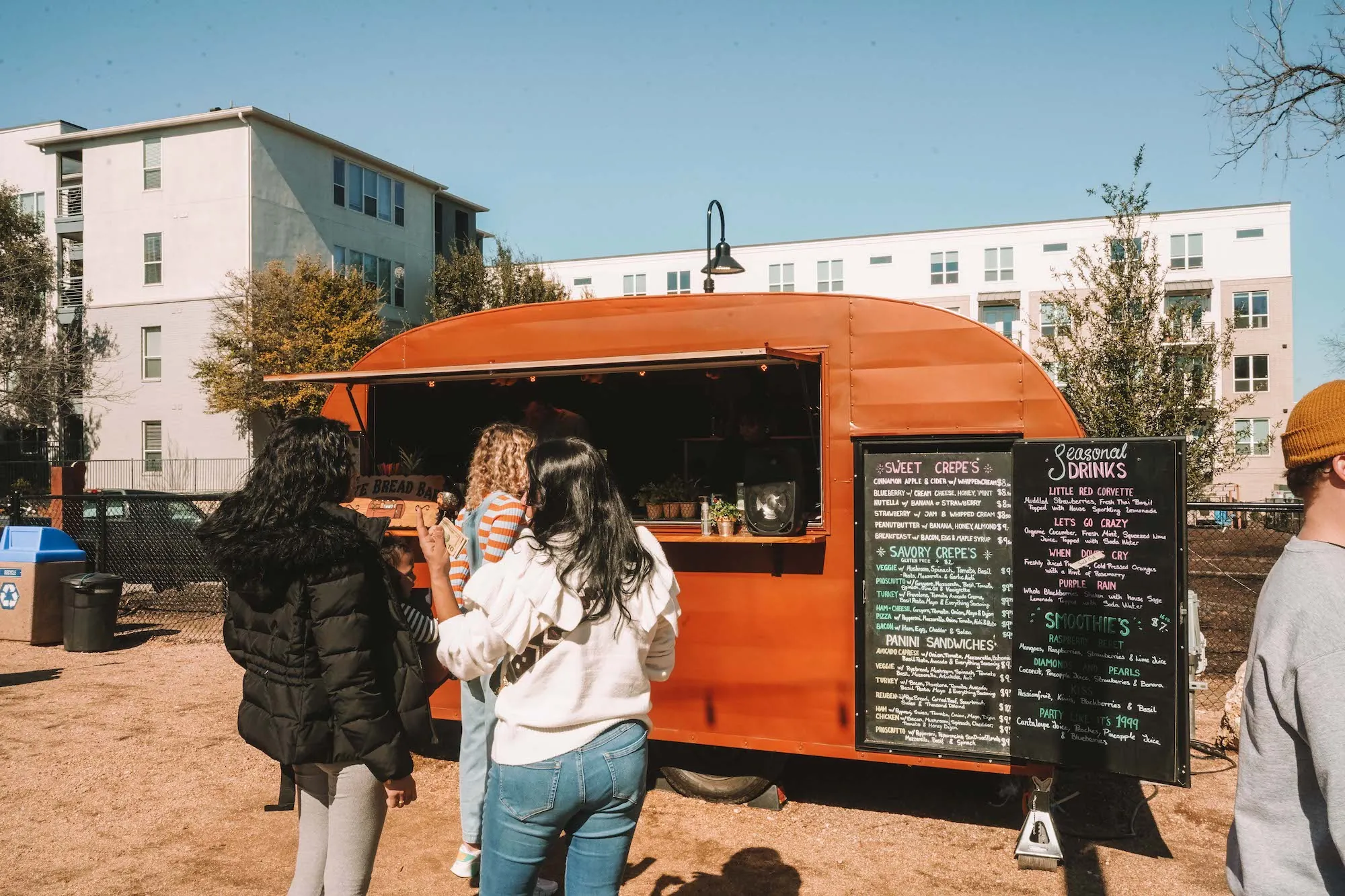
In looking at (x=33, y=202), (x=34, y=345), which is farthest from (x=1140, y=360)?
(x=33, y=202)

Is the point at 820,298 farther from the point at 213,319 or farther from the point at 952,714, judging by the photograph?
the point at 213,319

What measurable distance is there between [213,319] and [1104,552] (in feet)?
90.7

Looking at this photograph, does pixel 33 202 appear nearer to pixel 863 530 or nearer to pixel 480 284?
pixel 480 284

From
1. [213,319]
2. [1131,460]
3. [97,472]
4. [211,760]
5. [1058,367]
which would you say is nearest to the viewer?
[1131,460]

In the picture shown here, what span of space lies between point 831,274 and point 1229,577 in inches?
1541

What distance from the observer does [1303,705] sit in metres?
1.74

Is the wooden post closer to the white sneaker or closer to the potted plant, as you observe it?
the white sneaker

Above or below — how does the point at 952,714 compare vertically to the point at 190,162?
below

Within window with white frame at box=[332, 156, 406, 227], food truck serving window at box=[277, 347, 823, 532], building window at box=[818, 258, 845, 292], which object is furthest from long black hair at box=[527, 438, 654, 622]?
building window at box=[818, 258, 845, 292]

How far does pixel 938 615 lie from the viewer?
515 cm

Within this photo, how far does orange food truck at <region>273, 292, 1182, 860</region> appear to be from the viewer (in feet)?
16.6

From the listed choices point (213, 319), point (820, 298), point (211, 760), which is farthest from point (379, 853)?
point (213, 319)

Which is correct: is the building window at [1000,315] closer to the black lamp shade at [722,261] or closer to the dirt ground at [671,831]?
the black lamp shade at [722,261]

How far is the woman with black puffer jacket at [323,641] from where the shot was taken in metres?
2.81
